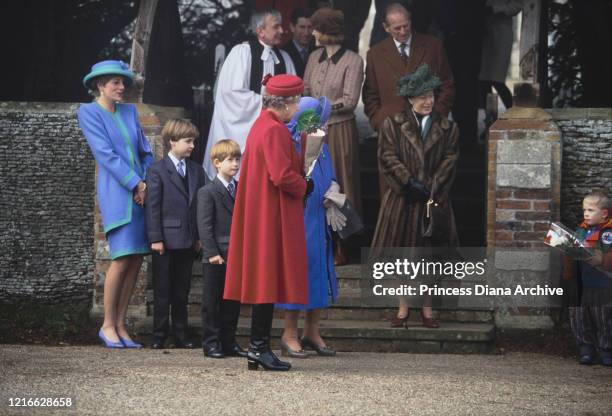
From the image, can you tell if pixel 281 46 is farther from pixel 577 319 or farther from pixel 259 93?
pixel 577 319

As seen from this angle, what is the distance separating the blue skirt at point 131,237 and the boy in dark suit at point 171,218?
5.2 inches

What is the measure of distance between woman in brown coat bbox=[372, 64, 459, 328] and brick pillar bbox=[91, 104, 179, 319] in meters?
1.86

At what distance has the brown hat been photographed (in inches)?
429

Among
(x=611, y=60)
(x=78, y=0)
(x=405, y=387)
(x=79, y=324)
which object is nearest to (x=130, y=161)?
(x=79, y=324)

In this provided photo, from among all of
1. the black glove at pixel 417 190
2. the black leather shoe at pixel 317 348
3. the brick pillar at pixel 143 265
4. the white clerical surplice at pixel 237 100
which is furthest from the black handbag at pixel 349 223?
the brick pillar at pixel 143 265

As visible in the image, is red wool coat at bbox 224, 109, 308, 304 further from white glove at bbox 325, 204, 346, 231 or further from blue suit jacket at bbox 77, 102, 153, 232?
blue suit jacket at bbox 77, 102, 153, 232

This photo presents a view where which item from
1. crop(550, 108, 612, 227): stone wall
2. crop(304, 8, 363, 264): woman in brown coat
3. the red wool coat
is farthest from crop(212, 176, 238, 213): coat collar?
crop(550, 108, 612, 227): stone wall

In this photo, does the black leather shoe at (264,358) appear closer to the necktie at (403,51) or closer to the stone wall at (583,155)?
the stone wall at (583,155)

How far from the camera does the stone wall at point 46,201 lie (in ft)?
37.5

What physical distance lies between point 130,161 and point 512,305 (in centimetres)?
300

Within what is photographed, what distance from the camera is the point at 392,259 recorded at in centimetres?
1033

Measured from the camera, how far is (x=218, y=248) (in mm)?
9305

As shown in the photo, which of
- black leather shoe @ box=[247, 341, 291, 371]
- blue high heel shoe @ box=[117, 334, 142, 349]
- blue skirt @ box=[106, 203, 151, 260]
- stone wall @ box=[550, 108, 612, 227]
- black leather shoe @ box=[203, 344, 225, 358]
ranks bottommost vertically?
blue high heel shoe @ box=[117, 334, 142, 349]

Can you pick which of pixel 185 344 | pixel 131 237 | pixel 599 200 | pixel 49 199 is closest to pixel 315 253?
pixel 185 344
